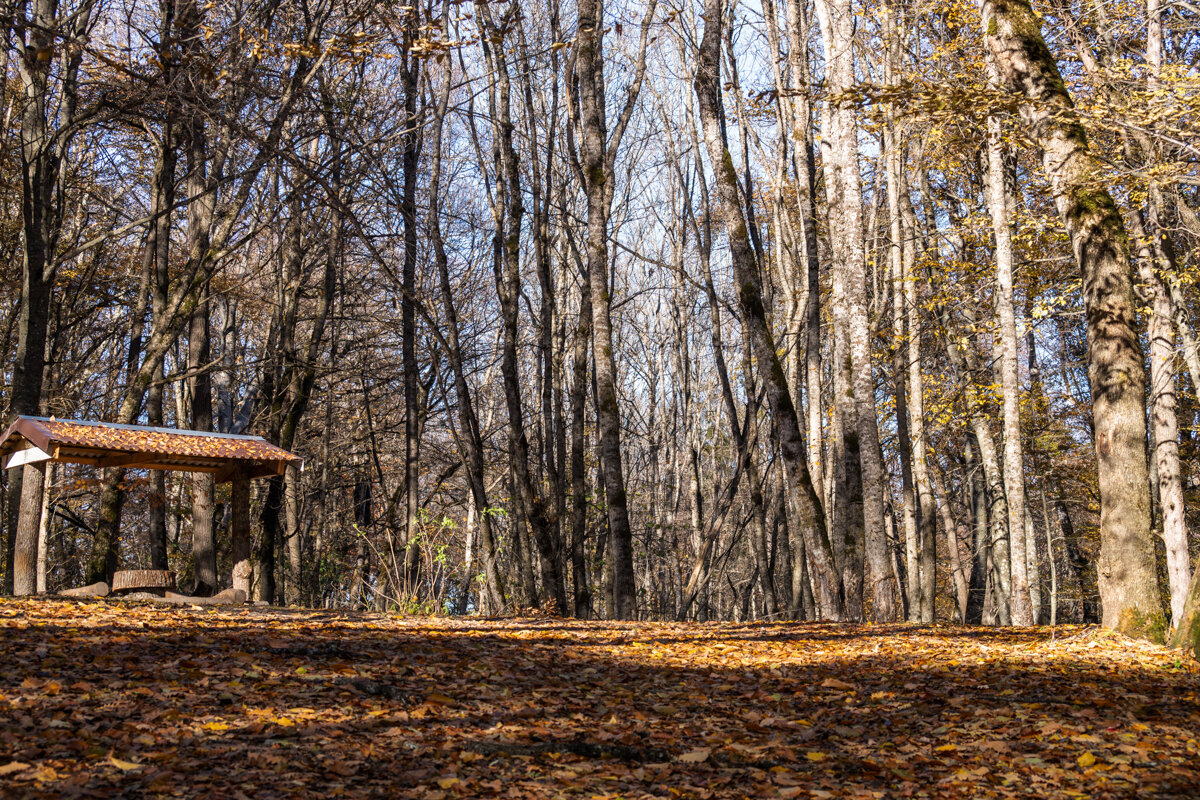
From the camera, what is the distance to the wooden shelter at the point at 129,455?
8688mm

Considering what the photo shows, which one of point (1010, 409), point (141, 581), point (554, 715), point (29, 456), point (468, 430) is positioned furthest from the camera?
point (468, 430)

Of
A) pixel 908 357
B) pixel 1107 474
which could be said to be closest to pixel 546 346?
pixel 908 357

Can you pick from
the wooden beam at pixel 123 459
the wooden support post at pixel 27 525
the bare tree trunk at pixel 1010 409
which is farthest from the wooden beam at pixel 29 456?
the bare tree trunk at pixel 1010 409

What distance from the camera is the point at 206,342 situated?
1395cm

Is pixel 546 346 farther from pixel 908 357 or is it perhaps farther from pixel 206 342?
pixel 908 357

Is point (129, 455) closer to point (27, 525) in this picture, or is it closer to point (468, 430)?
point (27, 525)

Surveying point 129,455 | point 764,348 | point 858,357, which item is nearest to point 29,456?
point 129,455

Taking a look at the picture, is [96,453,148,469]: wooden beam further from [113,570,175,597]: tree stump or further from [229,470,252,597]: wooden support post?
[113,570,175,597]: tree stump

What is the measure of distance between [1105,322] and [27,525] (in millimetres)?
10951

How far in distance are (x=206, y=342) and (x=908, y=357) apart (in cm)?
1215

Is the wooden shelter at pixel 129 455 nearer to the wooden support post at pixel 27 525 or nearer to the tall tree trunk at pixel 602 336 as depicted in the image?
the wooden support post at pixel 27 525

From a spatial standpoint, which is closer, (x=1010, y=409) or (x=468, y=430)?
(x=1010, y=409)

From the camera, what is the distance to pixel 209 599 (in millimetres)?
9664

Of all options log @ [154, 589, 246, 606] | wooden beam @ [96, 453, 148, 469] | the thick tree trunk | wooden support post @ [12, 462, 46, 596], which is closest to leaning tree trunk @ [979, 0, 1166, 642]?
the thick tree trunk
